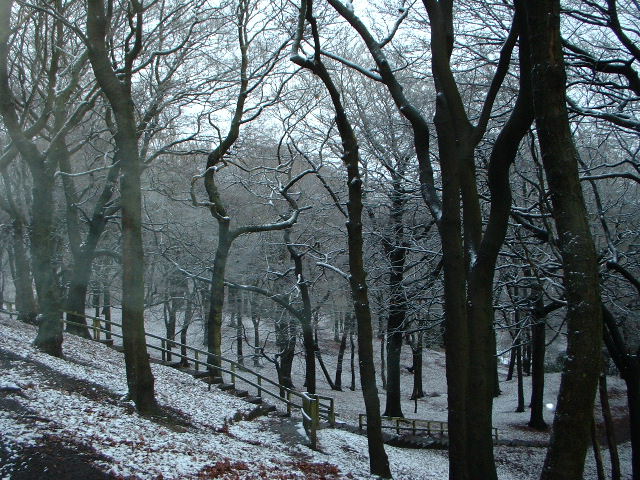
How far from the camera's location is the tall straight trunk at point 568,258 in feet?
14.9

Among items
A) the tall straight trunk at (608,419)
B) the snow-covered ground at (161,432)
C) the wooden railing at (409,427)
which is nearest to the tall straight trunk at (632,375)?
the tall straight trunk at (608,419)

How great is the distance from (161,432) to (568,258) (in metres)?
6.95

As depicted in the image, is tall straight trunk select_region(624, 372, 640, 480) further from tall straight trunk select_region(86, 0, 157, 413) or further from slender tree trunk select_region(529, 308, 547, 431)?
tall straight trunk select_region(86, 0, 157, 413)

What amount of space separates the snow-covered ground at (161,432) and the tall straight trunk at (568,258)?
4.61 meters

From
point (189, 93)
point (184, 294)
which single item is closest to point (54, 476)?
point (189, 93)

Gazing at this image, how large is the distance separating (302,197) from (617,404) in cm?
2000

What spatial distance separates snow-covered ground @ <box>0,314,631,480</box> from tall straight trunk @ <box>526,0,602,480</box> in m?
4.61

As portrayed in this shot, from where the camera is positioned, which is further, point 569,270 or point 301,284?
point 301,284

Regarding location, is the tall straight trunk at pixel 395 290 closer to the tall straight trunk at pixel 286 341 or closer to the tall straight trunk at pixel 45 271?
the tall straight trunk at pixel 286 341

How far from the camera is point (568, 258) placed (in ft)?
15.4

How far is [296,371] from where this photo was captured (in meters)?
38.2

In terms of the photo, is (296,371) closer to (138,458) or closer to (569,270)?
(138,458)

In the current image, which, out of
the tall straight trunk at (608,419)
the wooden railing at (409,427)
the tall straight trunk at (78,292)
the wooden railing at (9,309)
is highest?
the tall straight trunk at (78,292)

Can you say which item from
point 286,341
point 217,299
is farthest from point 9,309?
point 217,299
